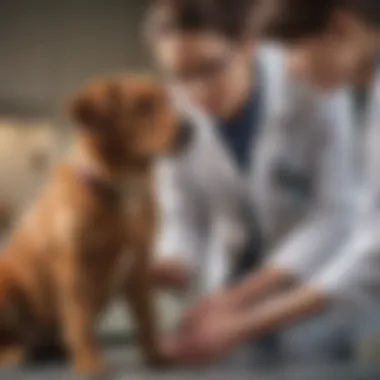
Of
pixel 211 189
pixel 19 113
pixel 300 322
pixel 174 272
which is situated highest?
pixel 19 113

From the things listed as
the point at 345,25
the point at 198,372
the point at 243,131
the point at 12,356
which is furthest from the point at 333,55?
the point at 12,356

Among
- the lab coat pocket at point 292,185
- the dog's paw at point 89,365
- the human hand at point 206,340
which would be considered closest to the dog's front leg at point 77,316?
the dog's paw at point 89,365

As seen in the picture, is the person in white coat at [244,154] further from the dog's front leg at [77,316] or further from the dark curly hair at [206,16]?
the dog's front leg at [77,316]

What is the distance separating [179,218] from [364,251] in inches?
11.3

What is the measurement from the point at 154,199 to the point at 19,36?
325 mm

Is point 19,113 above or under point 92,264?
above

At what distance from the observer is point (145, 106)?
152 cm

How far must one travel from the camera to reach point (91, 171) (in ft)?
4.90

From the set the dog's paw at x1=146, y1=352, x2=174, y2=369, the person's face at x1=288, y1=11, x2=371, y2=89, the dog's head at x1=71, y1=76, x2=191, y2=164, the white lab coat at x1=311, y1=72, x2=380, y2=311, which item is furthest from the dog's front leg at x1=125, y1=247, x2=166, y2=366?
the person's face at x1=288, y1=11, x2=371, y2=89

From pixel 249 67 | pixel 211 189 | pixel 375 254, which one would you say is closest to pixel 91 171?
pixel 211 189

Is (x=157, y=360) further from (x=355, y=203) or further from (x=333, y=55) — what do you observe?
(x=333, y=55)

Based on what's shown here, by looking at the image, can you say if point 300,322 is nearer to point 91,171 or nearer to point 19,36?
point 91,171

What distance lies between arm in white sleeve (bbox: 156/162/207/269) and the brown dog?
0.02 meters

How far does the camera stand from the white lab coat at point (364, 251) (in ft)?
5.06
